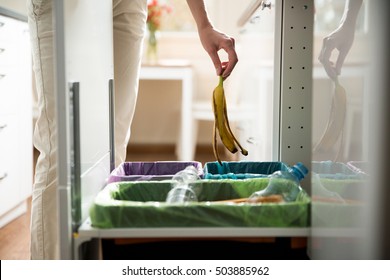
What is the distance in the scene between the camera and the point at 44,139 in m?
1.53

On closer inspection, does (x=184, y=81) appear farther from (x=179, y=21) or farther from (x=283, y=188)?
(x=283, y=188)

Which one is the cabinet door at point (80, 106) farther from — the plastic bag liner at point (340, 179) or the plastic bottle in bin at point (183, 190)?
the plastic bag liner at point (340, 179)

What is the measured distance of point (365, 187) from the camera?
93 cm

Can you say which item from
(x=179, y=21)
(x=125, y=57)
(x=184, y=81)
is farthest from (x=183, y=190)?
(x=179, y=21)

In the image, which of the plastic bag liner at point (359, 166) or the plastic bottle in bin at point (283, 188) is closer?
the plastic bag liner at point (359, 166)

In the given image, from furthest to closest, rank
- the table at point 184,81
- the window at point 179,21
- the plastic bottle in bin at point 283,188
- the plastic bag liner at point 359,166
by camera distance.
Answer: the window at point 179,21, the table at point 184,81, the plastic bottle in bin at point 283,188, the plastic bag liner at point 359,166

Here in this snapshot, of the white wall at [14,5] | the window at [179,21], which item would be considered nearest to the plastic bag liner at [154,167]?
the white wall at [14,5]

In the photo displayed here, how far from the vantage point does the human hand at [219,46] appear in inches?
59.3

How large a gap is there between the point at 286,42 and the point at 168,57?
2.95 meters

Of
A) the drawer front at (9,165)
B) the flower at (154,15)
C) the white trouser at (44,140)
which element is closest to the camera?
the white trouser at (44,140)

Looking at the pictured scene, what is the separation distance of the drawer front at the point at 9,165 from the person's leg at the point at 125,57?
675 millimetres

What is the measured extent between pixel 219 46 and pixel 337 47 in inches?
21.0

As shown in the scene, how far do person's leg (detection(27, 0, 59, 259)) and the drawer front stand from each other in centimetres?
82
